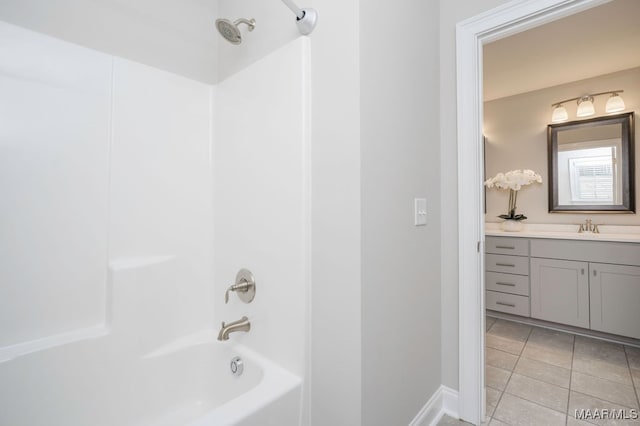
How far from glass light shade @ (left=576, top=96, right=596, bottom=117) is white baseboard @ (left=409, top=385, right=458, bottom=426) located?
9.73 ft

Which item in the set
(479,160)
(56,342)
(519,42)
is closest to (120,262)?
(56,342)

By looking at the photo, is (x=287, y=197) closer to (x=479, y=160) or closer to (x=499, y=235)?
(x=479, y=160)

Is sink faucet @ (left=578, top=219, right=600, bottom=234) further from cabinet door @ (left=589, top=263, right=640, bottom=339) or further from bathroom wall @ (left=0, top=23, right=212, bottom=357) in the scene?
bathroom wall @ (left=0, top=23, right=212, bottom=357)

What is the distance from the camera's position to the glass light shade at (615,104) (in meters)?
2.53

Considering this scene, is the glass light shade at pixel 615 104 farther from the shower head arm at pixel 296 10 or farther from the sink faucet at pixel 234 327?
the sink faucet at pixel 234 327

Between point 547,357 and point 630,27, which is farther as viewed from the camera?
point 547,357

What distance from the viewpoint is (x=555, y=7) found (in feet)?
3.93

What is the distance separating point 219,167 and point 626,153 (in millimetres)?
3564

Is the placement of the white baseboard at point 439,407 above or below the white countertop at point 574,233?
below

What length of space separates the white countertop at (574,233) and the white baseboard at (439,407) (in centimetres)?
184

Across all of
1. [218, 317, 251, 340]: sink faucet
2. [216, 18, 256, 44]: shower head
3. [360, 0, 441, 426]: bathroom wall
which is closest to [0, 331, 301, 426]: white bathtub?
[218, 317, 251, 340]: sink faucet

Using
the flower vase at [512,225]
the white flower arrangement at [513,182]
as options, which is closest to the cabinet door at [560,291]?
the flower vase at [512,225]

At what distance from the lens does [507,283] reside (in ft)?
9.14

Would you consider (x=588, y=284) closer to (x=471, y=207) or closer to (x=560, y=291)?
(x=560, y=291)
